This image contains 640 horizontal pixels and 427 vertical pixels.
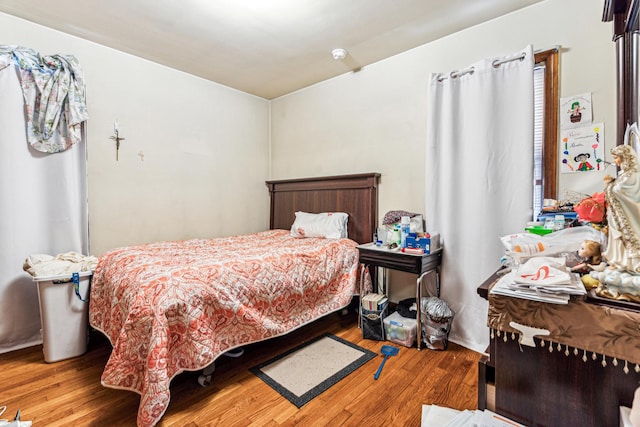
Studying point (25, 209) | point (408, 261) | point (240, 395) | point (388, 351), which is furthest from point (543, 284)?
point (25, 209)

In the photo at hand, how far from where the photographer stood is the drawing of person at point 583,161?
1.88 m

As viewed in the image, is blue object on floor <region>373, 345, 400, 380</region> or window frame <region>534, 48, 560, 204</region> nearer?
window frame <region>534, 48, 560, 204</region>

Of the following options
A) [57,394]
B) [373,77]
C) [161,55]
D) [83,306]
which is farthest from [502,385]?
[161,55]

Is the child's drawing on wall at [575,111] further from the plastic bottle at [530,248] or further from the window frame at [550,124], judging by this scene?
the plastic bottle at [530,248]

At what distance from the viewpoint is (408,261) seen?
7.32 feet

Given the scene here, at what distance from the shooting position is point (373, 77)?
2.97 m

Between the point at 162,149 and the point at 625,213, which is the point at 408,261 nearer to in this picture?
the point at 625,213

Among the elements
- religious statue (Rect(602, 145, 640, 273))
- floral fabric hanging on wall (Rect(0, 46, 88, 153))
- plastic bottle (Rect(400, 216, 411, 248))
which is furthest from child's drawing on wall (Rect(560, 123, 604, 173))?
floral fabric hanging on wall (Rect(0, 46, 88, 153))

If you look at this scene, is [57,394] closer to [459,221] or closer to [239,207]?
[239,207]

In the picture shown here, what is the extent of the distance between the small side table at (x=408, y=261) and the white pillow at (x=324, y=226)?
483mm

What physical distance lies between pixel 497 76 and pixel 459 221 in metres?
1.06

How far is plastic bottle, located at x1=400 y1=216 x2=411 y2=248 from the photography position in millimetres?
2350

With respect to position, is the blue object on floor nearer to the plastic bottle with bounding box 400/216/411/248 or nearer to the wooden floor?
the wooden floor

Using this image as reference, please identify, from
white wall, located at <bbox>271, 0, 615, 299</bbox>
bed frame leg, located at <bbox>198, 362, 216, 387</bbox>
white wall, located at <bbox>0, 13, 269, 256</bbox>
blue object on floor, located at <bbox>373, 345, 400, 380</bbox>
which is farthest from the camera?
white wall, located at <bbox>0, 13, 269, 256</bbox>
